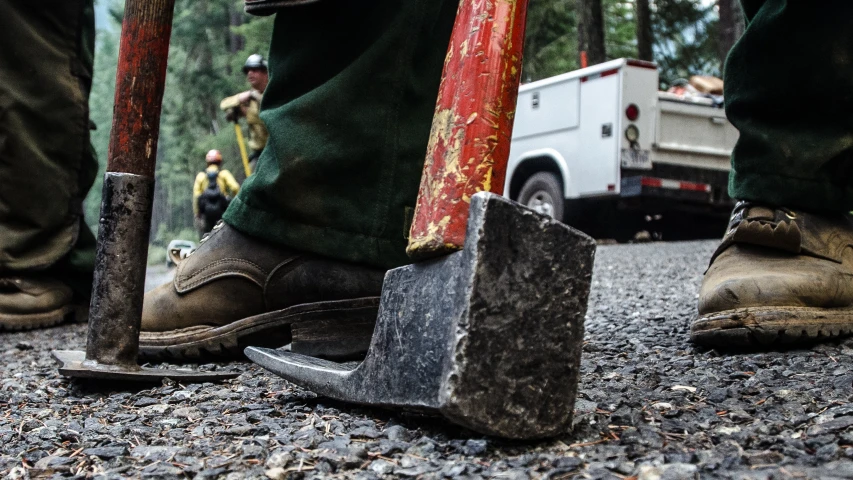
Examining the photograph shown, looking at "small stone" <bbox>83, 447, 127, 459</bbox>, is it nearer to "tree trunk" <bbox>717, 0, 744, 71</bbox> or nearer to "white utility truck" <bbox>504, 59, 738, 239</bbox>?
"white utility truck" <bbox>504, 59, 738, 239</bbox>

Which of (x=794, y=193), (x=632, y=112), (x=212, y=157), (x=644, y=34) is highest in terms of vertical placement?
(x=644, y=34)

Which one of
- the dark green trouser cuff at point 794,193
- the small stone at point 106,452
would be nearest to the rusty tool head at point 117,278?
the small stone at point 106,452

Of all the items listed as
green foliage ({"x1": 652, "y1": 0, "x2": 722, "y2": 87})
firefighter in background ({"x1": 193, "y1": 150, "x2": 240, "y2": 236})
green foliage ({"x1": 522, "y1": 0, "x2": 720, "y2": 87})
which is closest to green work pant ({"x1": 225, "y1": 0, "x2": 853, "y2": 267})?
firefighter in background ({"x1": 193, "y1": 150, "x2": 240, "y2": 236})

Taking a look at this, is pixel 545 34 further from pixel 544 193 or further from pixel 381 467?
pixel 381 467

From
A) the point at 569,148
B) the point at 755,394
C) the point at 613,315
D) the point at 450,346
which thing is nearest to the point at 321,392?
the point at 450,346

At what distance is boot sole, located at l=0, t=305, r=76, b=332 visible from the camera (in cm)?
264

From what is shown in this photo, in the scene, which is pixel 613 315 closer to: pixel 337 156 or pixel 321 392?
pixel 337 156

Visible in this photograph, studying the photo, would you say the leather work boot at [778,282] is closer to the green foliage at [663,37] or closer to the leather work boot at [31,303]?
the leather work boot at [31,303]

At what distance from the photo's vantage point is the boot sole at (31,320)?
8.66 feet

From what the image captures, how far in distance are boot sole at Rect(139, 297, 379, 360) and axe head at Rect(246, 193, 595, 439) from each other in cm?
67

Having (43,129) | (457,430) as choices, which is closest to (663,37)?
(43,129)

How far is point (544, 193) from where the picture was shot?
32.7ft

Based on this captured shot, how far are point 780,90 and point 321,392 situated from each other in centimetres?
127

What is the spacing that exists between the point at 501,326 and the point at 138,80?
3.02ft
